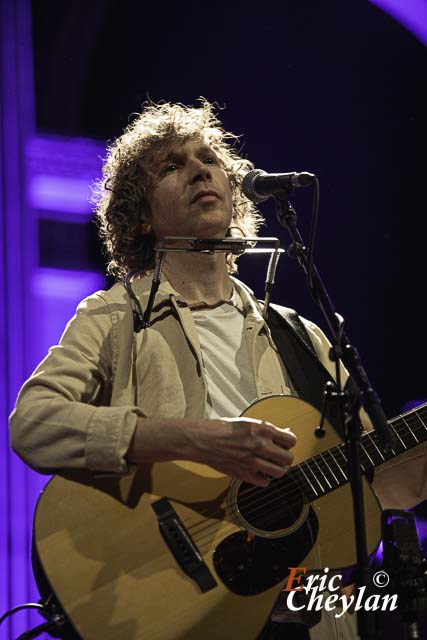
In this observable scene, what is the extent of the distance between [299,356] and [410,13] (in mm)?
2597

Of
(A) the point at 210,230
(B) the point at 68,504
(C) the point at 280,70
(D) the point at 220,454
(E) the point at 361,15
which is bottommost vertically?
(B) the point at 68,504

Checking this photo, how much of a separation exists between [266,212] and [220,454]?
8.54 feet

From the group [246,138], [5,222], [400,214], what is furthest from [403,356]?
[5,222]

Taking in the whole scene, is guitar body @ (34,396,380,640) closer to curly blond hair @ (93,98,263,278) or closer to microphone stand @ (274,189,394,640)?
microphone stand @ (274,189,394,640)

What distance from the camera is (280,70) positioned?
15.9 ft

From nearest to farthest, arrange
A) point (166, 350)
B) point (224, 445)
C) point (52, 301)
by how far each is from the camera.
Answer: point (224, 445), point (166, 350), point (52, 301)

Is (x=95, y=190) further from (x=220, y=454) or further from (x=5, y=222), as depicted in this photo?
(x=220, y=454)

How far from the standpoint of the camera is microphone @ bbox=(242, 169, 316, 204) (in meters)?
2.32

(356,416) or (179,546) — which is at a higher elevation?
(356,416)

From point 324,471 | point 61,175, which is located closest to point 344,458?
point 324,471

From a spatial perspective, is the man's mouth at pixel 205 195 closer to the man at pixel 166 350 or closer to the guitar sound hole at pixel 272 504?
the man at pixel 166 350

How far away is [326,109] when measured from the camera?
4828mm

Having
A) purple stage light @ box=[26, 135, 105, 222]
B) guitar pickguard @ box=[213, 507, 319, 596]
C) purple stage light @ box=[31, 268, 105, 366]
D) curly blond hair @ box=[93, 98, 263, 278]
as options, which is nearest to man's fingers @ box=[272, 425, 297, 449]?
guitar pickguard @ box=[213, 507, 319, 596]

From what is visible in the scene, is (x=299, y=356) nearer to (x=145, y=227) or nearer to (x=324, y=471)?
(x=324, y=471)
